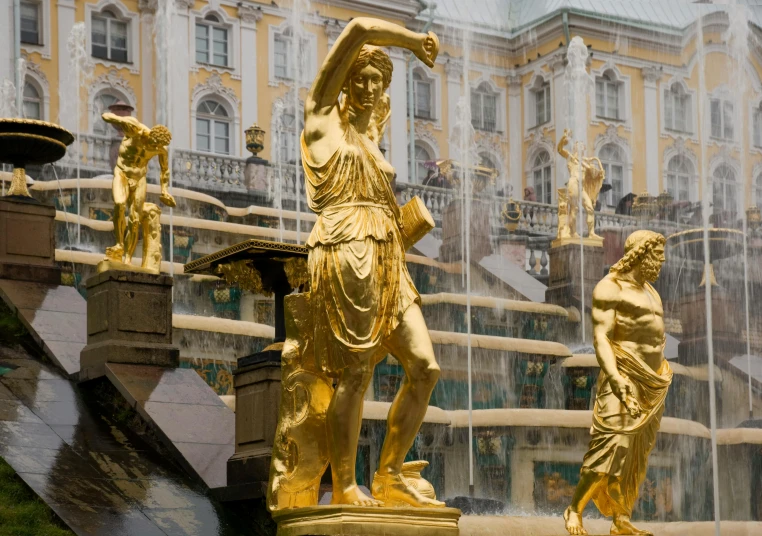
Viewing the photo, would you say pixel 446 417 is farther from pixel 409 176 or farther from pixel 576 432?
pixel 409 176

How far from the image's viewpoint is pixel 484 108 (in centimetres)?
5547

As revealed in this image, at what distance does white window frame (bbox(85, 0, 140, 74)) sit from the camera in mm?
46037

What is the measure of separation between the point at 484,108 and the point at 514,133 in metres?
1.37

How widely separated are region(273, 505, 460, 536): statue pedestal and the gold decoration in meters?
3.45

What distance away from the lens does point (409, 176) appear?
5072cm

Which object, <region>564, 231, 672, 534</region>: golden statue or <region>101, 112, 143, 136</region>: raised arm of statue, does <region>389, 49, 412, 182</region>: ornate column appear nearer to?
<region>101, 112, 143, 136</region>: raised arm of statue

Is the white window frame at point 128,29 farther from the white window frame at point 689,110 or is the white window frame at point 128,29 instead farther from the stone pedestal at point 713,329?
the stone pedestal at point 713,329

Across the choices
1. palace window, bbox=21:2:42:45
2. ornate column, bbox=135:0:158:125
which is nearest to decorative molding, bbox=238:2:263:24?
ornate column, bbox=135:0:158:125

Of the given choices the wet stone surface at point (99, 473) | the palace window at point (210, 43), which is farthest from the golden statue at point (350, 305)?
the palace window at point (210, 43)

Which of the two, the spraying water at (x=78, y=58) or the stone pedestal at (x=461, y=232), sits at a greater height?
the spraying water at (x=78, y=58)

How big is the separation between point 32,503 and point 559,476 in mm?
7859

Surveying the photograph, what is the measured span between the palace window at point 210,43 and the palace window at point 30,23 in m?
4.89

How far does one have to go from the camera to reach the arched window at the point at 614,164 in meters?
52.8

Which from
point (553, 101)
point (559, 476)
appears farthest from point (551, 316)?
point (553, 101)
